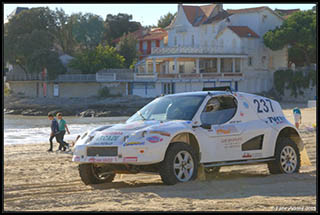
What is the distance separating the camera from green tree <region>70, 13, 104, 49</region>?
324ft

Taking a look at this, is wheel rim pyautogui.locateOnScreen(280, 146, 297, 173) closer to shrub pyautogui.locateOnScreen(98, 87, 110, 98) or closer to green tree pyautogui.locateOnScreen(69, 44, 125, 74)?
shrub pyautogui.locateOnScreen(98, 87, 110, 98)

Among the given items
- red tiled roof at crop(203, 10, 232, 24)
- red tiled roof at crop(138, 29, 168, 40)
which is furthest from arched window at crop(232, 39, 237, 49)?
red tiled roof at crop(138, 29, 168, 40)

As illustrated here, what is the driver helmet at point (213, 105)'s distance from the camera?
36.6 ft

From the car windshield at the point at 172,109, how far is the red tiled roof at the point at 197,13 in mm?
67346

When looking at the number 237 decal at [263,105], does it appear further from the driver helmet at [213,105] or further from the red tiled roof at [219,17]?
the red tiled roof at [219,17]

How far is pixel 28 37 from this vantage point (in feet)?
252

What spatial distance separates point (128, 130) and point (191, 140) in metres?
1.17

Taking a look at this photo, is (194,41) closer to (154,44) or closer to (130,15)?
(154,44)

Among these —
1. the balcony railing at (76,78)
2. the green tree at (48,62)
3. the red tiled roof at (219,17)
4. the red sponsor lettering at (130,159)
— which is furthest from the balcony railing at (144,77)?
Answer: the red sponsor lettering at (130,159)

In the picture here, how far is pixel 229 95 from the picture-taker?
1160 cm

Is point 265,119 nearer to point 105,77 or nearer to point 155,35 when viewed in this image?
point 105,77

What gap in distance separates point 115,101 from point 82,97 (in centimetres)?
796

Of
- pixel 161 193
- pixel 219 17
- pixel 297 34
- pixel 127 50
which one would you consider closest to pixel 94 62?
pixel 127 50

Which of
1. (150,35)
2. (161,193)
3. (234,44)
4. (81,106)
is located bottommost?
(161,193)
